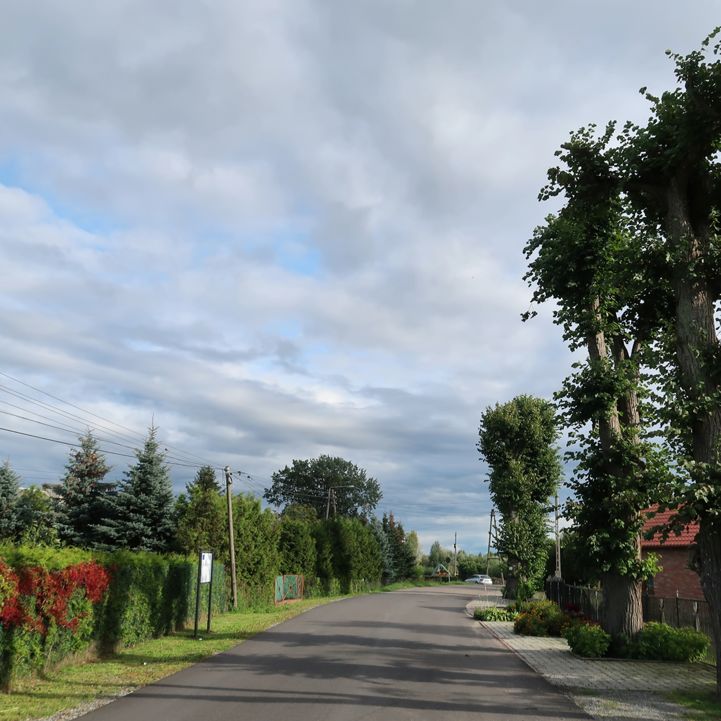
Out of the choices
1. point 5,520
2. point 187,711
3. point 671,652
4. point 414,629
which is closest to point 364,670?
point 187,711

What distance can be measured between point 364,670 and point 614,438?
804 cm

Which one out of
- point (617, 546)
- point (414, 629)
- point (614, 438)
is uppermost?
point (614, 438)

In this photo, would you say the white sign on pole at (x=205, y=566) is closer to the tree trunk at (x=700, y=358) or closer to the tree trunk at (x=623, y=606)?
the tree trunk at (x=623, y=606)

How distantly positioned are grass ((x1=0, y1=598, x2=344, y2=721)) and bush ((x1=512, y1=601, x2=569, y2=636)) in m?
8.69

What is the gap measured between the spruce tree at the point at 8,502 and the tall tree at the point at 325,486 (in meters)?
59.8

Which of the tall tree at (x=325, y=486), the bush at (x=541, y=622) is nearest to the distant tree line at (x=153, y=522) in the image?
the bush at (x=541, y=622)

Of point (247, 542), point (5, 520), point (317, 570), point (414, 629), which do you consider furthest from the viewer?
point (317, 570)

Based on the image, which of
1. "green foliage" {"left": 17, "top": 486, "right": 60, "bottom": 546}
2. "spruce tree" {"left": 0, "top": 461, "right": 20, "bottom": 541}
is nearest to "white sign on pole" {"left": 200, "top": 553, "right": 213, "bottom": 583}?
"green foliage" {"left": 17, "top": 486, "right": 60, "bottom": 546}

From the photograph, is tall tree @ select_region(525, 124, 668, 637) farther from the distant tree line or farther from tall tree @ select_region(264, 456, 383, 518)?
tall tree @ select_region(264, 456, 383, 518)

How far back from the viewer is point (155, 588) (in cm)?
1794

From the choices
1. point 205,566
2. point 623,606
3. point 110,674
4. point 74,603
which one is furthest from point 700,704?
point 205,566

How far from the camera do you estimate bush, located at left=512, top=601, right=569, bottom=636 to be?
2206 centimetres

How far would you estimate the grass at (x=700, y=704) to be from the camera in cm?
985

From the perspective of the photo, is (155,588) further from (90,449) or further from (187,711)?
(90,449)
